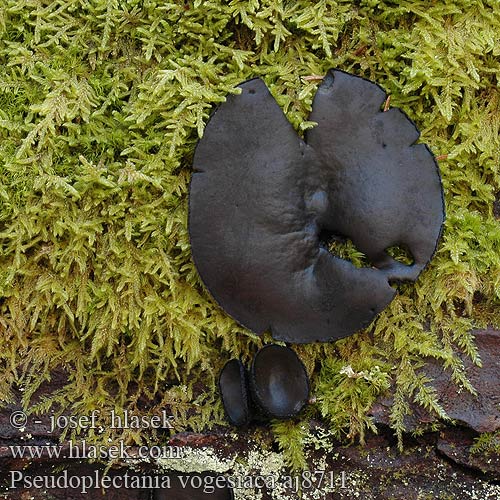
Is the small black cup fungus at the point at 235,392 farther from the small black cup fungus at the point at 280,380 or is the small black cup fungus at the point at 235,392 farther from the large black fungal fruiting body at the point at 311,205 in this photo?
the large black fungal fruiting body at the point at 311,205

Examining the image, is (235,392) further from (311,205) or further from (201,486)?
(311,205)

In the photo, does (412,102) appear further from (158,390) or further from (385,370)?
(158,390)

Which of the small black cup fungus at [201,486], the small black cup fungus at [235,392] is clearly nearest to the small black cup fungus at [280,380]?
the small black cup fungus at [235,392]

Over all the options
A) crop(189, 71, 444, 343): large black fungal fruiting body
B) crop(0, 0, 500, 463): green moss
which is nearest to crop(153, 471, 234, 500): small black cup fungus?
crop(0, 0, 500, 463): green moss

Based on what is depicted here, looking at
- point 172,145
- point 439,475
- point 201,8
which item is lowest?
point 439,475

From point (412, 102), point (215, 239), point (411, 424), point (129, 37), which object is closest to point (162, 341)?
point (215, 239)

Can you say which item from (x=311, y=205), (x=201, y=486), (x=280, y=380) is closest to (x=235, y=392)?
(x=280, y=380)
